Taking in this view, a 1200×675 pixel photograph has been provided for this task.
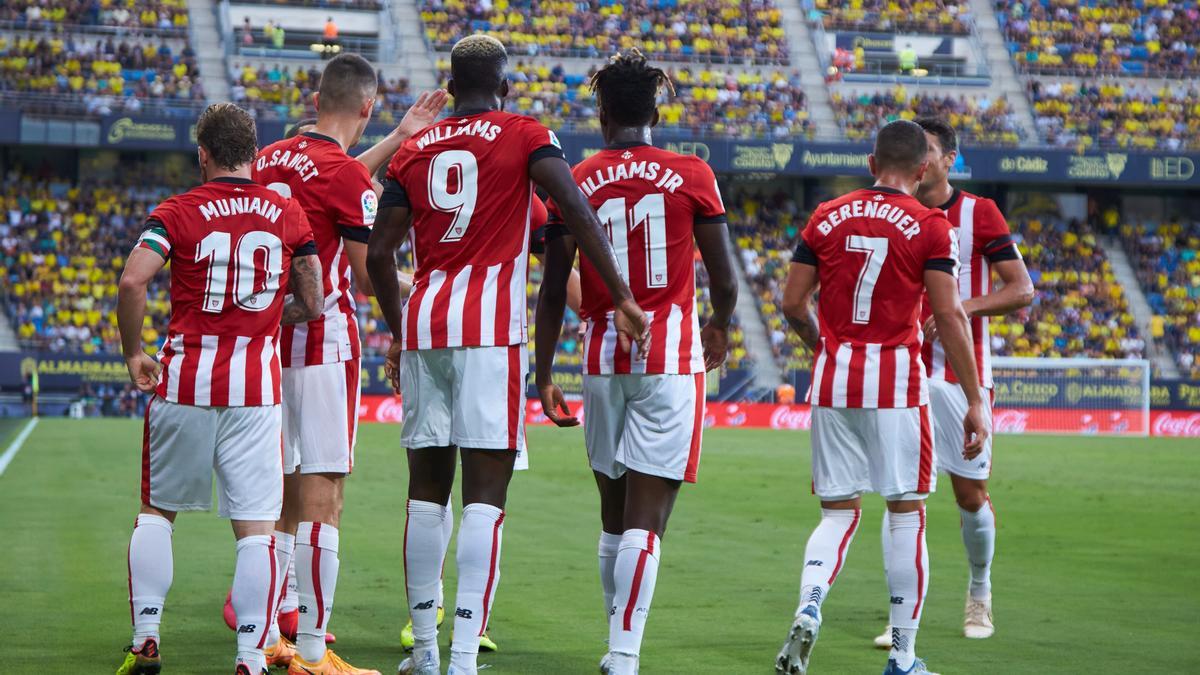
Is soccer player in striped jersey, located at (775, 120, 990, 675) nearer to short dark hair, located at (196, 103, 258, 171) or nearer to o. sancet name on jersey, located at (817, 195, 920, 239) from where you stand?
o. sancet name on jersey, located at (817, 195, 920, 239)

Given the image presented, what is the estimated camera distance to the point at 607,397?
5609mm

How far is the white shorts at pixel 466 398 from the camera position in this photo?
529 cm

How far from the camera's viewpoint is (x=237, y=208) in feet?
18.2

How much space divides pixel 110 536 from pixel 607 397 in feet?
21.6

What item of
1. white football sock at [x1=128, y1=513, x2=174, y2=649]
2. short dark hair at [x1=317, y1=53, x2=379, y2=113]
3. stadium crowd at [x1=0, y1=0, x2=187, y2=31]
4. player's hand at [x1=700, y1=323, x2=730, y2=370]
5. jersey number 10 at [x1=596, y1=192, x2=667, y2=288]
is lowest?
white football sock at [x1=128, y1=513, x2=174, y2=649]

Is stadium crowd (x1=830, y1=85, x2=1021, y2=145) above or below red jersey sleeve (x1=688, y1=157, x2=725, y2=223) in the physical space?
above

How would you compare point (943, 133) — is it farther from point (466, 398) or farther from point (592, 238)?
point (466, 398)

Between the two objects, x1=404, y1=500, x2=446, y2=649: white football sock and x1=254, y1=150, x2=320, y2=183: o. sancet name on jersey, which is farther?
x1=254, y1=150, x2=320, y2=183: o. sancet name on jersey

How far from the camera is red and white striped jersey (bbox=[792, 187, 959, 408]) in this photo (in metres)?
6.05

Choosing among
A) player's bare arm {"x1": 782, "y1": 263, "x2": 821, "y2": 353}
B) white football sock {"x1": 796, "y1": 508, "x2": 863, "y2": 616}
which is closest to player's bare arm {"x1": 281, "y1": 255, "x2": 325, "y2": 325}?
player's bare arm {"x1": 782, "y1": 263, "x2": 821, "y2": 353}

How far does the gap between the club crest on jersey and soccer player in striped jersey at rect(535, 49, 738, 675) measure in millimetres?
1068

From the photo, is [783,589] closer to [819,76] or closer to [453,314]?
[453,314]

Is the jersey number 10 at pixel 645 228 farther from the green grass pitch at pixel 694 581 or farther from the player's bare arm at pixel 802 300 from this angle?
the green grass pitch at pixel 694 581

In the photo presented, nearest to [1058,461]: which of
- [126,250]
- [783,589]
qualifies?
[783,589]
